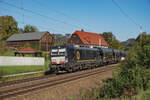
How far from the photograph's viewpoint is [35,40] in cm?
6869

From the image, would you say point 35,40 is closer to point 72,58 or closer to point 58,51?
point 72,58

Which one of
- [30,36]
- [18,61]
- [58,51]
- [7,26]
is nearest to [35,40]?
[30,36]

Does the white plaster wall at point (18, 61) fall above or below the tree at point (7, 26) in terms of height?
below

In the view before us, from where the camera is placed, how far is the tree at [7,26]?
82188mm

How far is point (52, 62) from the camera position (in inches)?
829

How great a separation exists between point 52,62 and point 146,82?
11702 mm

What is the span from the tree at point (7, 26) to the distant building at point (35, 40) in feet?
A: 30.9

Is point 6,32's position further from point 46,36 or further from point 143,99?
point 143,99

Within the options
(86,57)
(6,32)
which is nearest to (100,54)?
(86,57)

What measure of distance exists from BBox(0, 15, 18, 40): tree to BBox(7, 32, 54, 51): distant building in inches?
371

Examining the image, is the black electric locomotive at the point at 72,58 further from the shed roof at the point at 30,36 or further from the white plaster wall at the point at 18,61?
the shed roof at the point at 30,36

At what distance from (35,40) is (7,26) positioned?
2219cm

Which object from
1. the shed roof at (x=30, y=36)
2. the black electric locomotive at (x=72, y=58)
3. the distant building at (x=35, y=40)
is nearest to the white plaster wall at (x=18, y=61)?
the black electric locomotive at (x=72, y=58)

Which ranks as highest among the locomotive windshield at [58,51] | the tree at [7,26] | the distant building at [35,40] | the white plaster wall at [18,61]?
the tree at [7,26]
